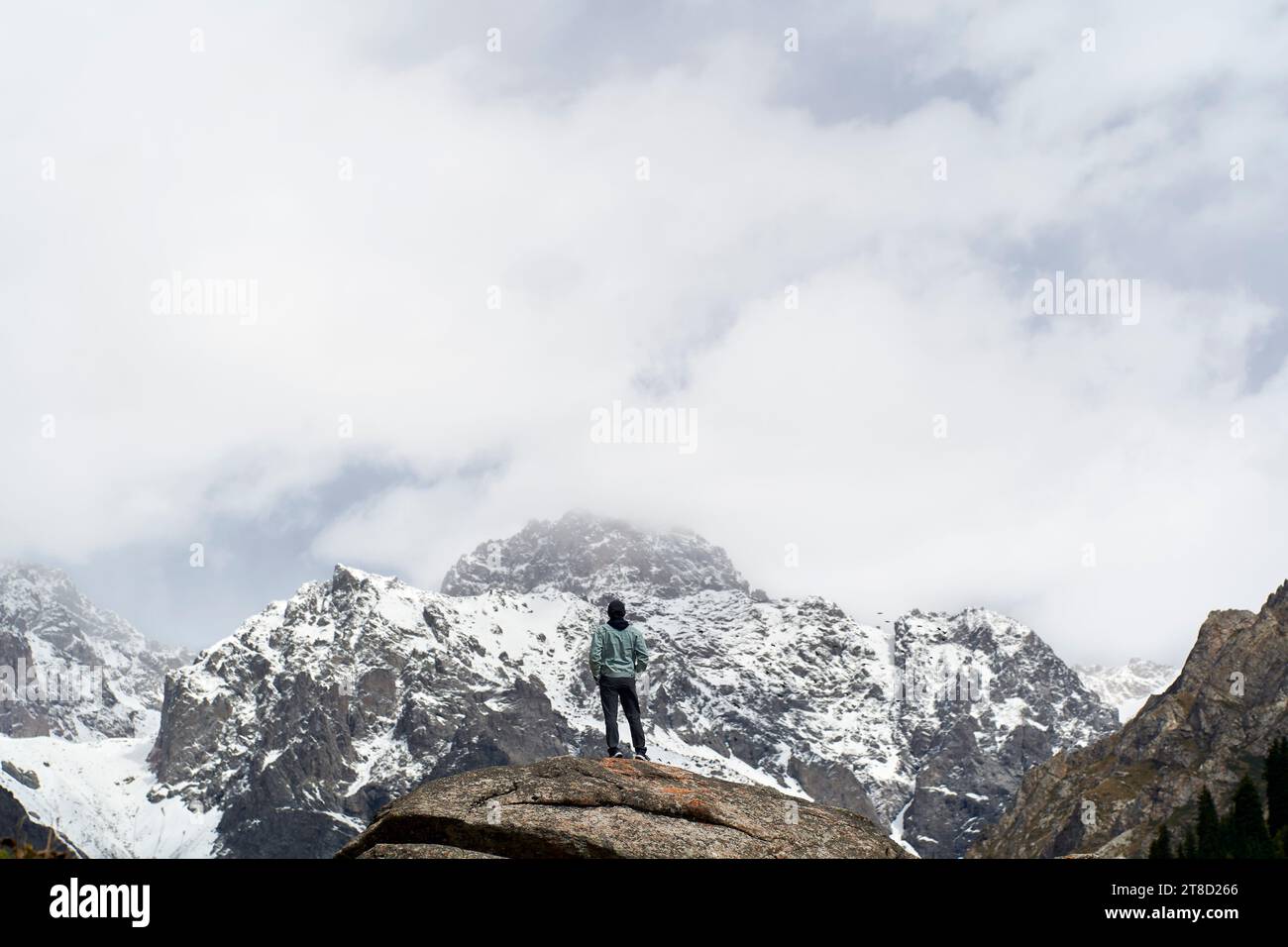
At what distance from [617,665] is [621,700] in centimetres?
149

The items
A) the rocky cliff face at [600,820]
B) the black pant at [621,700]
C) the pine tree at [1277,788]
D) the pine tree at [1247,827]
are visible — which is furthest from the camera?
the pine tree at [1277,788]

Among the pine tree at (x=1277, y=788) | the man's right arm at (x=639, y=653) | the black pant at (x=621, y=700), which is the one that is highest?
the man's right arm at (x=639, y=653)

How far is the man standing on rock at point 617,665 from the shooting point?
3173cm

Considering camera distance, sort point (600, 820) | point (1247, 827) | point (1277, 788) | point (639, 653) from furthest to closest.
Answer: point (1277, 788), point (1247, 827), point (639, 653), point (600, 820)

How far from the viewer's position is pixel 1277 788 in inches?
5659

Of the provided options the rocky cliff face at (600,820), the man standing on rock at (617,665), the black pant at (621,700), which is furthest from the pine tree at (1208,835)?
the rocky cliff face at (600,820)

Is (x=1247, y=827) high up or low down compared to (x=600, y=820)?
down

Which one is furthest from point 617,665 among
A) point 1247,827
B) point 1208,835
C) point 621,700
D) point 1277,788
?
point 1277,788

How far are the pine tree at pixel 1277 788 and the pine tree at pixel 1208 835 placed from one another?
17.3 ft

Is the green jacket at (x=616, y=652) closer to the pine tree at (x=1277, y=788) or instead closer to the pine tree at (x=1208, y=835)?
the pine tree at (x=1208, y=835)

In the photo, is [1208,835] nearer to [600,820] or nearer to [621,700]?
[621,700]
